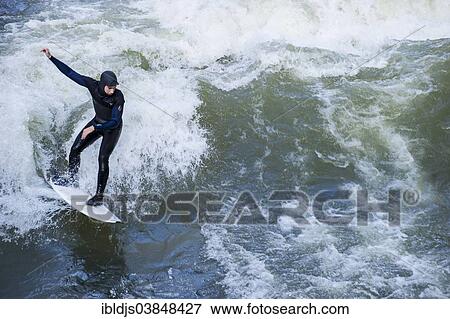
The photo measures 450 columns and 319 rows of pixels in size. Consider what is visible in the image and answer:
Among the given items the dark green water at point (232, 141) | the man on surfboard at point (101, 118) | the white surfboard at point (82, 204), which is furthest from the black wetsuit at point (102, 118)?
the dark green water at point (232, 141)

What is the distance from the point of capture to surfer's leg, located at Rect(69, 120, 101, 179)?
674cm

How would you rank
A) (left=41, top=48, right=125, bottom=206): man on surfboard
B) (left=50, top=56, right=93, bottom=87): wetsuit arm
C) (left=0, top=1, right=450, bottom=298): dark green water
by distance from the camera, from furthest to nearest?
(left=50, top=56, right=93, bottom=87): wetsuit arm, (left=41, top=48, right=125, bottom=206): man on surfboard, (left=0, top=1, right=450, bottom=298): dark green water

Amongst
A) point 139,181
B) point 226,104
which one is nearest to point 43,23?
point 226,104

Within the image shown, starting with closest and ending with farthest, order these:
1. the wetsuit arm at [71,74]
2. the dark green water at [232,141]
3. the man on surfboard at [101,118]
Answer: the dark green water at [232,141] < the man on surfboard at [101,118] < the wetsuit arm at [71,74]

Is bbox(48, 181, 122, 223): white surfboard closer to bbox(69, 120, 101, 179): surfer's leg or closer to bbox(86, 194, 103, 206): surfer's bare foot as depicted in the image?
bbox(86, 194, 103, 206): surfer's bare foot

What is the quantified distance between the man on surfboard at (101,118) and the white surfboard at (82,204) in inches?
3.0

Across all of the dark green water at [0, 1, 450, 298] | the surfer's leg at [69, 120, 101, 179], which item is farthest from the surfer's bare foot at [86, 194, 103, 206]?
the surfer's leg at [69, 120, 101, 179]

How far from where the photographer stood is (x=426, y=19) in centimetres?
1184

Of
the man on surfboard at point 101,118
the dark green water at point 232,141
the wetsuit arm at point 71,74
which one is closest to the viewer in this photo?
the dark green water at point 232,141

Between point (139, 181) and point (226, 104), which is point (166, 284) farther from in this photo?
point (226, 104)

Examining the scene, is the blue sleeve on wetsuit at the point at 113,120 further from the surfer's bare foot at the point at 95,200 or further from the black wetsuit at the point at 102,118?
the surfer's bare foot at the point at 95,200

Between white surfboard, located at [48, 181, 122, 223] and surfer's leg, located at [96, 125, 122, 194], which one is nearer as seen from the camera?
surfer's leg, located at [96, 125, 122, 194]

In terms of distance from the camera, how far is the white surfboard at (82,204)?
22.1 feet

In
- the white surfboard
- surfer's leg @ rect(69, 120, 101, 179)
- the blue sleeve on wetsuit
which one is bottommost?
the white surfboard
